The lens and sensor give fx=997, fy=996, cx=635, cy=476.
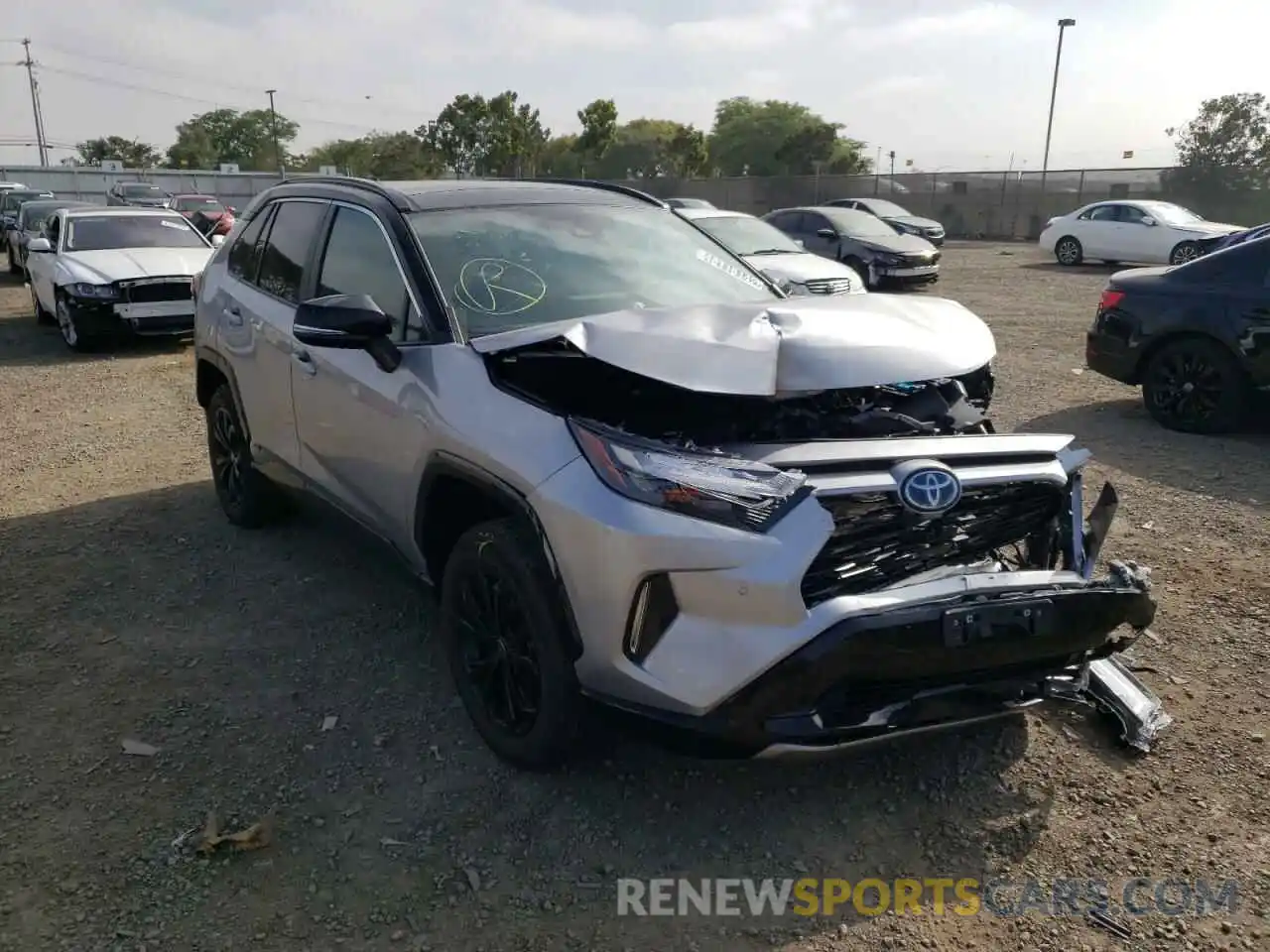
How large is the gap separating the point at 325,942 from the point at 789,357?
1979mm

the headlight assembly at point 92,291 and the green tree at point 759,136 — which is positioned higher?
the green tree at point 759,136

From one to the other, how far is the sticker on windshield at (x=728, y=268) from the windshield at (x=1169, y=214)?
62.3 ft

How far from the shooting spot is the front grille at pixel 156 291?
440 inches

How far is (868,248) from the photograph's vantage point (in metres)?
16.2

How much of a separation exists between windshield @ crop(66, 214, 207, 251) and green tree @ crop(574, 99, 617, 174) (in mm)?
52910

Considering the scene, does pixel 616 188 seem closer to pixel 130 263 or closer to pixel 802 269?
pixel 802 269

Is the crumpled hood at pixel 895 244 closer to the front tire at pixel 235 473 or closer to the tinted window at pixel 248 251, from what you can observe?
the tinted window at pixel 248 251

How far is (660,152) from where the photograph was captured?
70000 mm

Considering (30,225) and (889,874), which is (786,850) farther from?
(30,225)

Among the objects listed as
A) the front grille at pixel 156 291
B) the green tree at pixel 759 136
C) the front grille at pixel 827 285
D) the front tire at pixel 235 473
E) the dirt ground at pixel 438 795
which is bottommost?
the dirt ground at pixel 438 795

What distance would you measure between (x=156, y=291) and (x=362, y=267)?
343 inches

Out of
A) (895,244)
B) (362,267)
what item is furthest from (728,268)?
(895,244)

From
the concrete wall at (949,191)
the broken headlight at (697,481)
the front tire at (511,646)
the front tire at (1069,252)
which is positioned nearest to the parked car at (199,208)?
the concrete wall at (949,191)

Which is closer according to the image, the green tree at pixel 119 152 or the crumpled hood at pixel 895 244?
the crumpled hood at pixel 895 244
